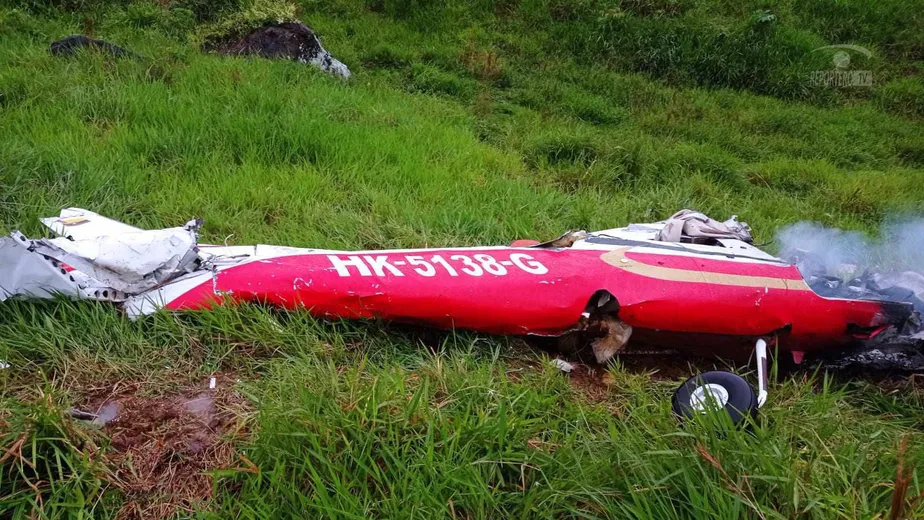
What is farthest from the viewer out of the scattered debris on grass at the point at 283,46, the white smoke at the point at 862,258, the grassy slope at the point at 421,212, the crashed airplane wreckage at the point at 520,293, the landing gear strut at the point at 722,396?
the scattered debris on grass at the point at 283,46

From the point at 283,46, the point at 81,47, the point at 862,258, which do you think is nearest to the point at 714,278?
the point at 862,258

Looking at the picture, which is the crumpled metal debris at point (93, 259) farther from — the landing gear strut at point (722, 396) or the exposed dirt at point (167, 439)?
the landing gear strut at point (722, 396)

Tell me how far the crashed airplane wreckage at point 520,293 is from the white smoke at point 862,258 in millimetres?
186

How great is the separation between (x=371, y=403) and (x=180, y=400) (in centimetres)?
71

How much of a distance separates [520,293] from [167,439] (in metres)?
1.32

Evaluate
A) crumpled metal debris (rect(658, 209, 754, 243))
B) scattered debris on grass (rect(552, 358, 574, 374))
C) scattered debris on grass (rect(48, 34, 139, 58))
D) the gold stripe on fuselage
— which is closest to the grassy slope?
scattered debris on grass (rect(552, 358, 574, 374))

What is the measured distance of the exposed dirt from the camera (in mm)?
1656

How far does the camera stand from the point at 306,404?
1.79 m

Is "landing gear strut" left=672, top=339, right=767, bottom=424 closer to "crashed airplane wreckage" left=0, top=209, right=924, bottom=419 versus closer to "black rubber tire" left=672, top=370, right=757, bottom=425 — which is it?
"black rubber tire" left=672, top=370, right=757, bottom=425

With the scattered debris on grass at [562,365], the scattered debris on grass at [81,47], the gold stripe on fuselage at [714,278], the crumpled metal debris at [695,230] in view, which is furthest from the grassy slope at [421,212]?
the crumpled metal debris at [695,230]

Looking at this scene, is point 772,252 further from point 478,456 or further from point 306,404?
point 306,404

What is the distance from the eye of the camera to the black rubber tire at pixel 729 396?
1.82 meters

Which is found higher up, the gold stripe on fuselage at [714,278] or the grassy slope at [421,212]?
the gold stripe on fuselage at [714,278]

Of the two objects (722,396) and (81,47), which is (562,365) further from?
(81,47)
